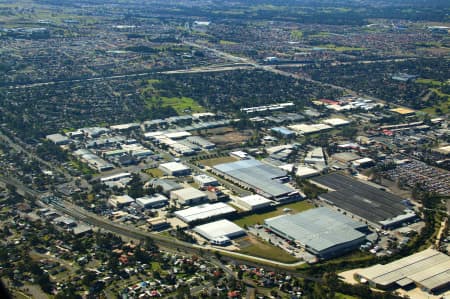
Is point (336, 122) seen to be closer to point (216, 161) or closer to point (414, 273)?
point (216, 161)

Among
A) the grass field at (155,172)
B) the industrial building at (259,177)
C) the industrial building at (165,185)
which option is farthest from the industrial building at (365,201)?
the grass field at (155,172)

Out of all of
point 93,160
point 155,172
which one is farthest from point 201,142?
point 93,160

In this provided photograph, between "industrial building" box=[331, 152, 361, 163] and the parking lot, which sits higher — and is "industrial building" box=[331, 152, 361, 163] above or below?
above

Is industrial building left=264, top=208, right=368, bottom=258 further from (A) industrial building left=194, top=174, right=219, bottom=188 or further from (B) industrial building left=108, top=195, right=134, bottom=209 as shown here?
(B) industrial building left=108, top=195, right=134, bottom=209

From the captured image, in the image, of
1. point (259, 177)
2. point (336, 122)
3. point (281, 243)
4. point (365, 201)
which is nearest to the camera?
point (281, 243)

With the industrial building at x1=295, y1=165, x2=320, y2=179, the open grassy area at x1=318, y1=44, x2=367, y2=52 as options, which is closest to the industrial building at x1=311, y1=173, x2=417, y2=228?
the industrial building at x1=295, y1=165, x2=320, y2=179

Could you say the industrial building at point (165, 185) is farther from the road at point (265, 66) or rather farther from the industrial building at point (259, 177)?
the road at point (265, 66)
